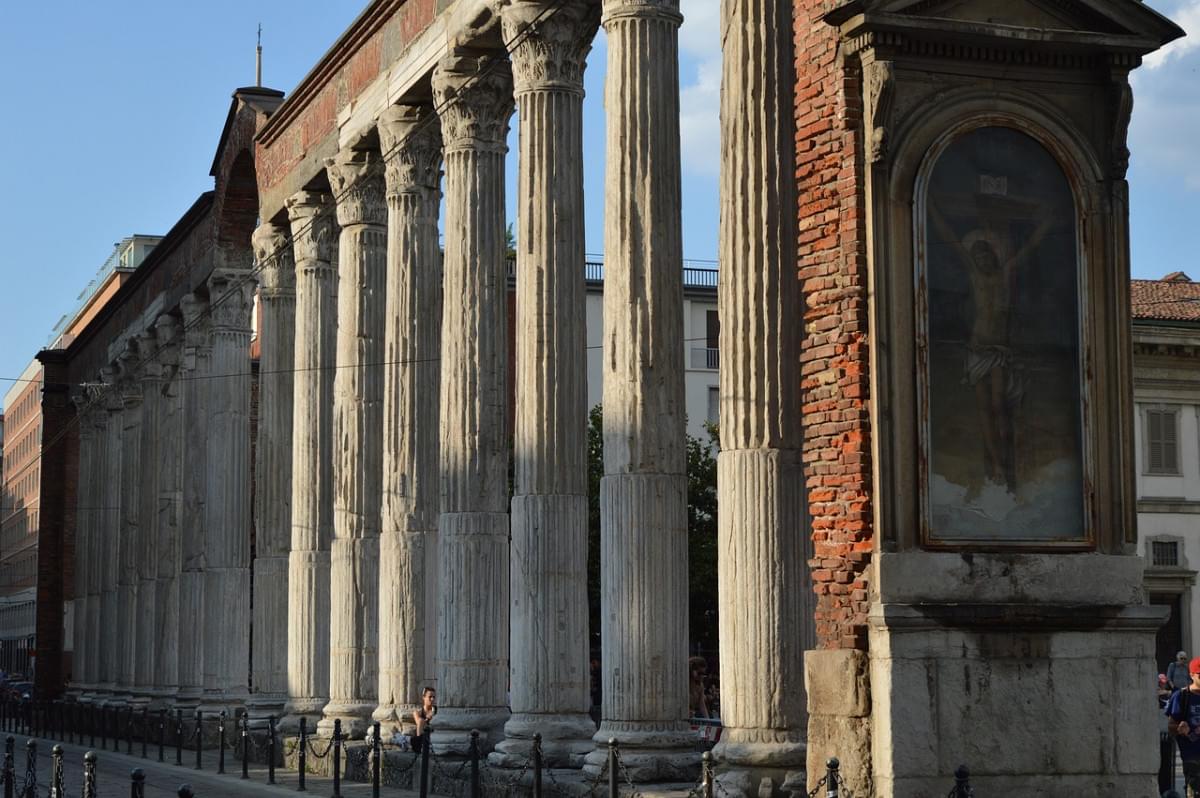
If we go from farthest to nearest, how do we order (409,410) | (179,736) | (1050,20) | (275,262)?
(179,736) → (275,262) → (409,410) → (1050,20)

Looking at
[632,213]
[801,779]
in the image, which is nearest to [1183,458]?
[632,213]

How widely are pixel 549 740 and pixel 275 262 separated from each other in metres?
15.7

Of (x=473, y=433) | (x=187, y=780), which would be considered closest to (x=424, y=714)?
(x=473, y=433)

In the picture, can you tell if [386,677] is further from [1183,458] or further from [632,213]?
[1183,458]

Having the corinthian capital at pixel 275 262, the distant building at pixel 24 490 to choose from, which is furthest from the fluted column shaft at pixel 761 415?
the distant building at pixel 24 490

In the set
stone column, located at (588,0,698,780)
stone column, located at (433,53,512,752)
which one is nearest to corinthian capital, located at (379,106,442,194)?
stone column, located at (433,53,512,752)

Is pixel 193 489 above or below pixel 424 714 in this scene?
above

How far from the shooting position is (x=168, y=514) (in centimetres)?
4372

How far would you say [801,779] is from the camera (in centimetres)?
1546

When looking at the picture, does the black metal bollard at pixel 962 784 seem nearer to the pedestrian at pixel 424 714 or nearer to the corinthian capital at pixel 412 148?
the pedestrian at pixel 424 714

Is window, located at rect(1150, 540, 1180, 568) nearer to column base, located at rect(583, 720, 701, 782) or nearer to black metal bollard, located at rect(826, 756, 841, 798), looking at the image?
column base, located at rect(583, 720, 701, 782)

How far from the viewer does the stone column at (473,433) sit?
23969 millimetres

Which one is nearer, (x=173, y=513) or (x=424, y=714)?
(x=424, y=714)

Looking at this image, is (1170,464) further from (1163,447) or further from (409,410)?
(409,410)
